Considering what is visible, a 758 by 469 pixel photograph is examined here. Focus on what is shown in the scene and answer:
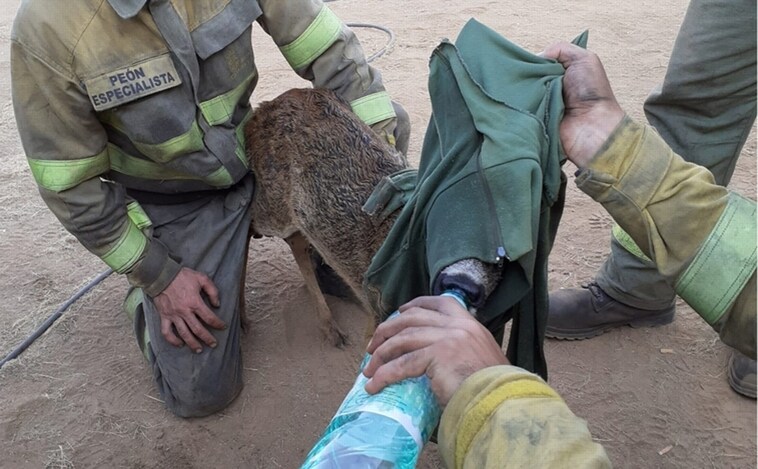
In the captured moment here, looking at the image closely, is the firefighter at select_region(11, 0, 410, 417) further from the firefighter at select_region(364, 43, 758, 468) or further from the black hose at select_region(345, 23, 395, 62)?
the black hose at select_region(345, 23, 395, 62)

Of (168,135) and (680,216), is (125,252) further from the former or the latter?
(680,216)

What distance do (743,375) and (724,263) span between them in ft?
6.01

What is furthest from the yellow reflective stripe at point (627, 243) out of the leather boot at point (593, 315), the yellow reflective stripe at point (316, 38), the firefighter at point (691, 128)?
the yellow reflective stripe at point (316, 38)

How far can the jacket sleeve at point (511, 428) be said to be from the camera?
4.71 ft

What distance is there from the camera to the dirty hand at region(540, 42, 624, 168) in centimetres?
213

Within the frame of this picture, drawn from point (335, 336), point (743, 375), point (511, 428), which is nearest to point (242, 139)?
point (335, 336)

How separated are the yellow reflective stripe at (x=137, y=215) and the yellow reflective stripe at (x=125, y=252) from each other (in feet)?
0.38

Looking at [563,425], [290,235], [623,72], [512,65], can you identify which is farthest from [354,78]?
[623,72]

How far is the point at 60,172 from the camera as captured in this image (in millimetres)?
3113

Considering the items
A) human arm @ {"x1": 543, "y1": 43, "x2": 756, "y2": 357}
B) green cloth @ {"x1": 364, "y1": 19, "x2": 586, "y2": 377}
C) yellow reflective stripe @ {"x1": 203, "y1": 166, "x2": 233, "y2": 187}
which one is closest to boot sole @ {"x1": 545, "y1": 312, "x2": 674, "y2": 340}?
green cloth @ {"x1": 364, "y1": 19, "x2": 586, "y2": 377}

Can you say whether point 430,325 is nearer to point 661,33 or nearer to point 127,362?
point 127,362

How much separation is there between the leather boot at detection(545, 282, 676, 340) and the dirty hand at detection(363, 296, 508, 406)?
2.21 meters

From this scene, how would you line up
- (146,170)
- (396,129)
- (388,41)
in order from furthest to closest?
(388,41), (396,129), (146,170)

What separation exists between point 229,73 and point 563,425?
99.6 inches
